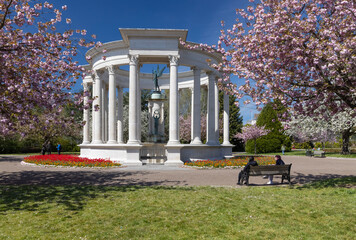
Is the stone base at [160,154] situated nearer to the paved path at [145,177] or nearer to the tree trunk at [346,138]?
the paved path at [145,177]

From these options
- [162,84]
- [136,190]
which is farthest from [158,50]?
[136,190]

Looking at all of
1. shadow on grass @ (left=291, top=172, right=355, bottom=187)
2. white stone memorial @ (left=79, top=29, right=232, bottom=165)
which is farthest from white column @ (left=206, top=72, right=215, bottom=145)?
shadow on grass @ (left=291, top=172, right=355, bottom=187)

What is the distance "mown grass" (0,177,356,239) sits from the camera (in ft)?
18.5

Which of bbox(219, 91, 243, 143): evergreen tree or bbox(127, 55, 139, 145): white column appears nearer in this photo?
bbox(127, 55, 139, 145): white column

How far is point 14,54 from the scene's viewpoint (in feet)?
33.1

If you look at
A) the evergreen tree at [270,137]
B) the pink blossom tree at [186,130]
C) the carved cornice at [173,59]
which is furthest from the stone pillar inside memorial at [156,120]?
the evergreen tree at [270,137]

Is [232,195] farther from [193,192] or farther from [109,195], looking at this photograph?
[109,195]

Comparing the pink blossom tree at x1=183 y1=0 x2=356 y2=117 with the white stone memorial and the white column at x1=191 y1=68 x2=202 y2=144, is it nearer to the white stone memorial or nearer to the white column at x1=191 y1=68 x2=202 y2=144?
the white stone memorial

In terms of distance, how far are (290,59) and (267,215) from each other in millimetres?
5605

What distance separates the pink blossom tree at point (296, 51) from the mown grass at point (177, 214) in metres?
3.63

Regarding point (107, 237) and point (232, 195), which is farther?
point (232, 195)

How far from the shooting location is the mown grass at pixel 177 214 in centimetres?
562

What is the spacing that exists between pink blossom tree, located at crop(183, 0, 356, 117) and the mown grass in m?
3.63

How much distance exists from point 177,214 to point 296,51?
6470 mm
